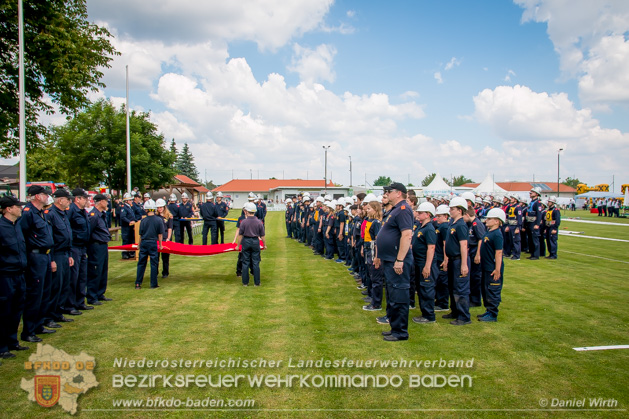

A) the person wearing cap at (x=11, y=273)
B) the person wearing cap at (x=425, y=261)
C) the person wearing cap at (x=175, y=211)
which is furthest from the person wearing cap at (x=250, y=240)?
the person wearing cap at (x=175, y=211)

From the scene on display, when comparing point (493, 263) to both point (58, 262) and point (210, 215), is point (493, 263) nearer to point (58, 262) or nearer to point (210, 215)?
point (58, 262)

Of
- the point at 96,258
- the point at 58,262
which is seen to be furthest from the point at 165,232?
the point at 58,262

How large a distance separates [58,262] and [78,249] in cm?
100

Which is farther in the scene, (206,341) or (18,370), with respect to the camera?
(206,341)

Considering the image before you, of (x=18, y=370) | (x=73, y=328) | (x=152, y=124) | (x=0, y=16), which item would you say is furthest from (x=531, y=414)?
(x=152, y=124)

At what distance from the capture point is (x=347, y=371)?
4.75 metres

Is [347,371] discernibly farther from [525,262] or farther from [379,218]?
[525,262]

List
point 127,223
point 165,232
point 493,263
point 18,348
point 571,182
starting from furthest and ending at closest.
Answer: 1. point 571,182
2. point 127,223
3. point 165,232
4. point 493,263
5. point 18,348

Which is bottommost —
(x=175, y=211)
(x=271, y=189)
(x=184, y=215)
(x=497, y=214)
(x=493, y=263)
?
(x=493, y=263)

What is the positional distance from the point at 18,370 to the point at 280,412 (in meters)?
3.51

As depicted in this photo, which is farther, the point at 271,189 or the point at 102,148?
the point at 271,189

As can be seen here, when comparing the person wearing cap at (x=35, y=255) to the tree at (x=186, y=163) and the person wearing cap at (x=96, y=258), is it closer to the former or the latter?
the person wearing cap at (x=96, y=258)

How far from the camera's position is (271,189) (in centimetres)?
7362

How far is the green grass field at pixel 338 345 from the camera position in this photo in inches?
158
